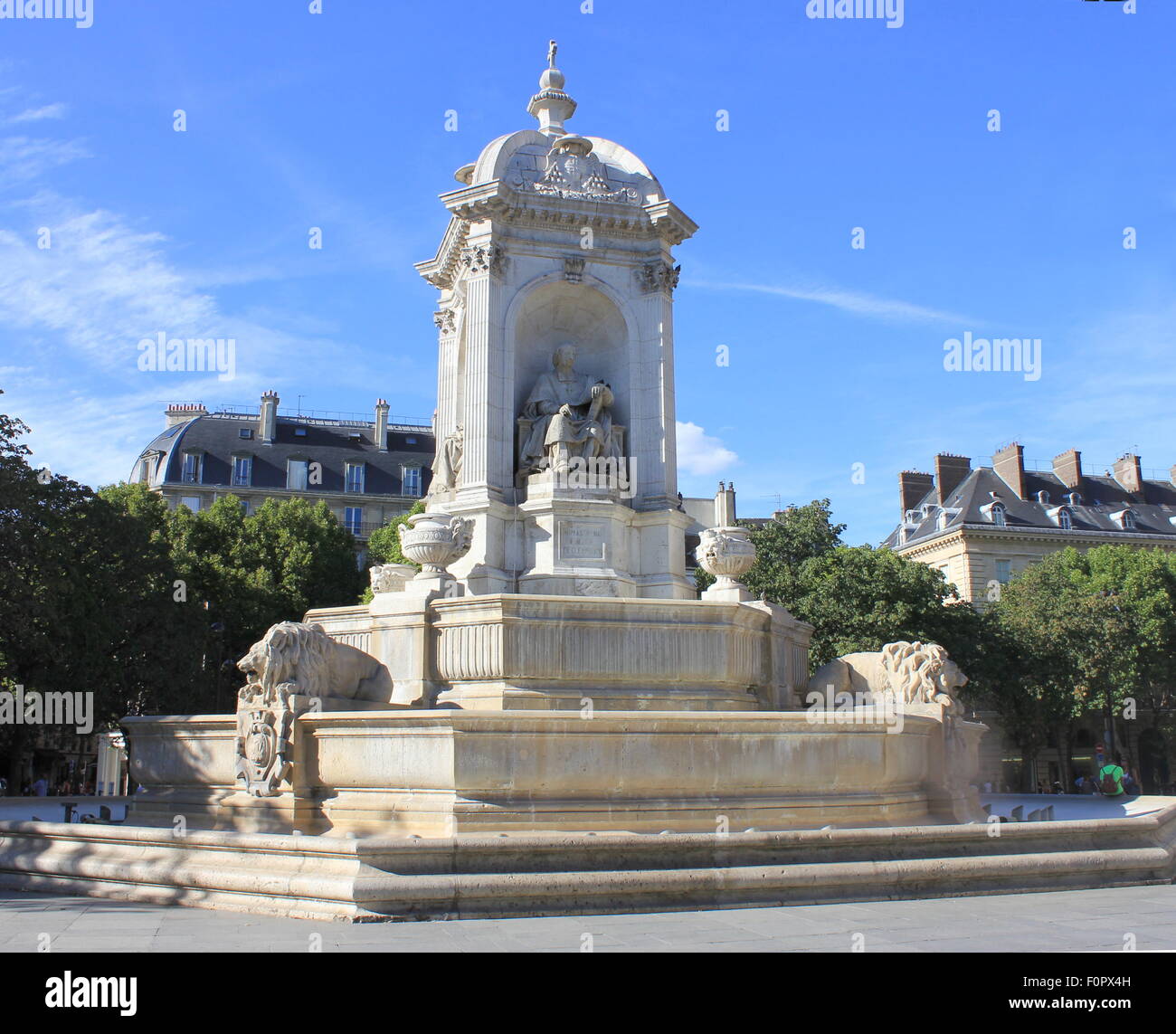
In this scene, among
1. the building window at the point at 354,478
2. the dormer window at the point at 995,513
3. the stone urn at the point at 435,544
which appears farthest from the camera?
the building window at the point at 354,478

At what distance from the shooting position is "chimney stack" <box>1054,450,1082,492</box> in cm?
7925

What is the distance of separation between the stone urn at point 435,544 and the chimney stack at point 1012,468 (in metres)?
65.9

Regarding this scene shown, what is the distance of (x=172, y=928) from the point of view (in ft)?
31.0

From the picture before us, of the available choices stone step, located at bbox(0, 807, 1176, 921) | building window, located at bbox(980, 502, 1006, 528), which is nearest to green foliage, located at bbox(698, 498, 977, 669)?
building window, located at bbox(980, 502, 1006, 528)

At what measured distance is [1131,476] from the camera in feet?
269

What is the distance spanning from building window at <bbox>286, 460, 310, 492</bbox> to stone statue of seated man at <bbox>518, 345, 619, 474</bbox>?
5702cm

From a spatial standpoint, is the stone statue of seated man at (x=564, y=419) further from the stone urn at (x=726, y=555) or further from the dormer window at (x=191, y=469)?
the dormer window at (x=191, y=469)

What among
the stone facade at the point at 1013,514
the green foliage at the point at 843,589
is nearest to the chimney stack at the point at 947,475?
the stone facade at the point at 1013,514

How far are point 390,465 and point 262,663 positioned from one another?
65106 mm

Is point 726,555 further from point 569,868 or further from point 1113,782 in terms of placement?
point 1113,782

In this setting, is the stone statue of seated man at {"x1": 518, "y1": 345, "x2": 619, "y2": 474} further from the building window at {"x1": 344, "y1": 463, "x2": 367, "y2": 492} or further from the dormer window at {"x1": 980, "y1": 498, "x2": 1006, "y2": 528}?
the dormer window at {"x1": 980, "y1": 498, "x2": 1006, "y2": 528}

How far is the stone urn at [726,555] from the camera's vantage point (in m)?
17.5
